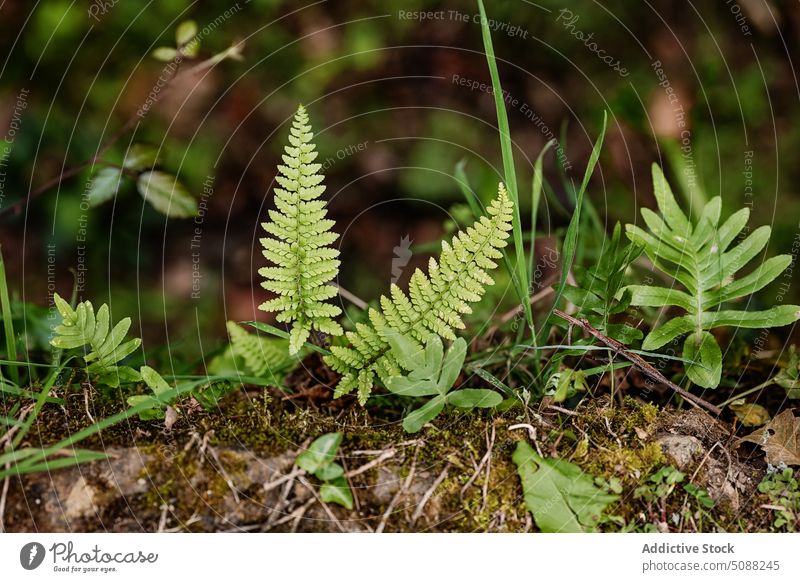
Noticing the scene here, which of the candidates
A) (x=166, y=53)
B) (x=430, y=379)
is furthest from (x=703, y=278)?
(x=166, y=53)

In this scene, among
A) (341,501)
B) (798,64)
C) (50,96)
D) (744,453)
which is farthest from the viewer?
(798,64)

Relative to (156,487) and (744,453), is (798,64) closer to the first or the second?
(744,453)

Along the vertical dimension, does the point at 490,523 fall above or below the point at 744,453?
below

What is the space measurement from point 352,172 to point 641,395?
1.87 m

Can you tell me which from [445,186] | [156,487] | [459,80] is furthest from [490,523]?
[459,80]

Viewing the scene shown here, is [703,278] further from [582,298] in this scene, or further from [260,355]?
[260,355]

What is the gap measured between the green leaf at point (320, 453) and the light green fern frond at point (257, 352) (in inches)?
12.4

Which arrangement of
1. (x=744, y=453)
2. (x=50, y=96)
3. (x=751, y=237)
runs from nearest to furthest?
(x=744, y=453)
(x=751, y=237)
(x=50, y=96)

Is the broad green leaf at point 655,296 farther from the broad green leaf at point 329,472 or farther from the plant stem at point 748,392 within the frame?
the broad green leaf at point 329,472

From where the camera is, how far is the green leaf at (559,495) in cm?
177

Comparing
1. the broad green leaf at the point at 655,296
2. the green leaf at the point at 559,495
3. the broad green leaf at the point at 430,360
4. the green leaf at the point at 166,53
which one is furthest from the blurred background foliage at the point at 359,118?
the green leaf at the point at 559,495

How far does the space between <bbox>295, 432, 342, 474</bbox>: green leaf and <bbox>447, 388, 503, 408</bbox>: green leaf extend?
14.3 inches
